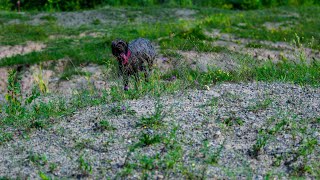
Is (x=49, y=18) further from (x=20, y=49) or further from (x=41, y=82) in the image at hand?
(x=41, y=82)

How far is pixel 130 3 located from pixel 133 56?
1118 centimetres

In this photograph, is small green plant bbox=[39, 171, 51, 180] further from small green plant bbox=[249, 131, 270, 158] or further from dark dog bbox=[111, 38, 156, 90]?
dark dog bbox=[111, 38, 156, 90]

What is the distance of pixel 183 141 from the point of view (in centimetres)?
630

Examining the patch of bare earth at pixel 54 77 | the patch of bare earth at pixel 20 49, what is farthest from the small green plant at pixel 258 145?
the patch of bare earth at pixel 20 49

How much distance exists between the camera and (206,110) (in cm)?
716

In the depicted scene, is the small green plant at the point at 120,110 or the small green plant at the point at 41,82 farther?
the small green plant at the point at 41,82

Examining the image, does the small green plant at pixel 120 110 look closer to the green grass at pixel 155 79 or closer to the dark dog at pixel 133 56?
the green grass at pixel 155 79

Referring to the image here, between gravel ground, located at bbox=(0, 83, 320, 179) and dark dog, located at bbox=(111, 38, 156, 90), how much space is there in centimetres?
124

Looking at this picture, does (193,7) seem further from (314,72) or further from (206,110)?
(206,110)

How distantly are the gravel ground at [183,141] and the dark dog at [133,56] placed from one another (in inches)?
48.7

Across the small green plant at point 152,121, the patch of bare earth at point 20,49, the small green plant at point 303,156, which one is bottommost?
the patch of bare earth at point 20,49

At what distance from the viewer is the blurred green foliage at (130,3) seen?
66.0 ft

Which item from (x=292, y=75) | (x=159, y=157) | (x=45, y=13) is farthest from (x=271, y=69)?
(x=45, y=13)

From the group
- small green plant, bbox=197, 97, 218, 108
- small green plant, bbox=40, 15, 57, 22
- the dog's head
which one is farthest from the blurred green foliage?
small green plant, bbox=197, 97, 218, 108
